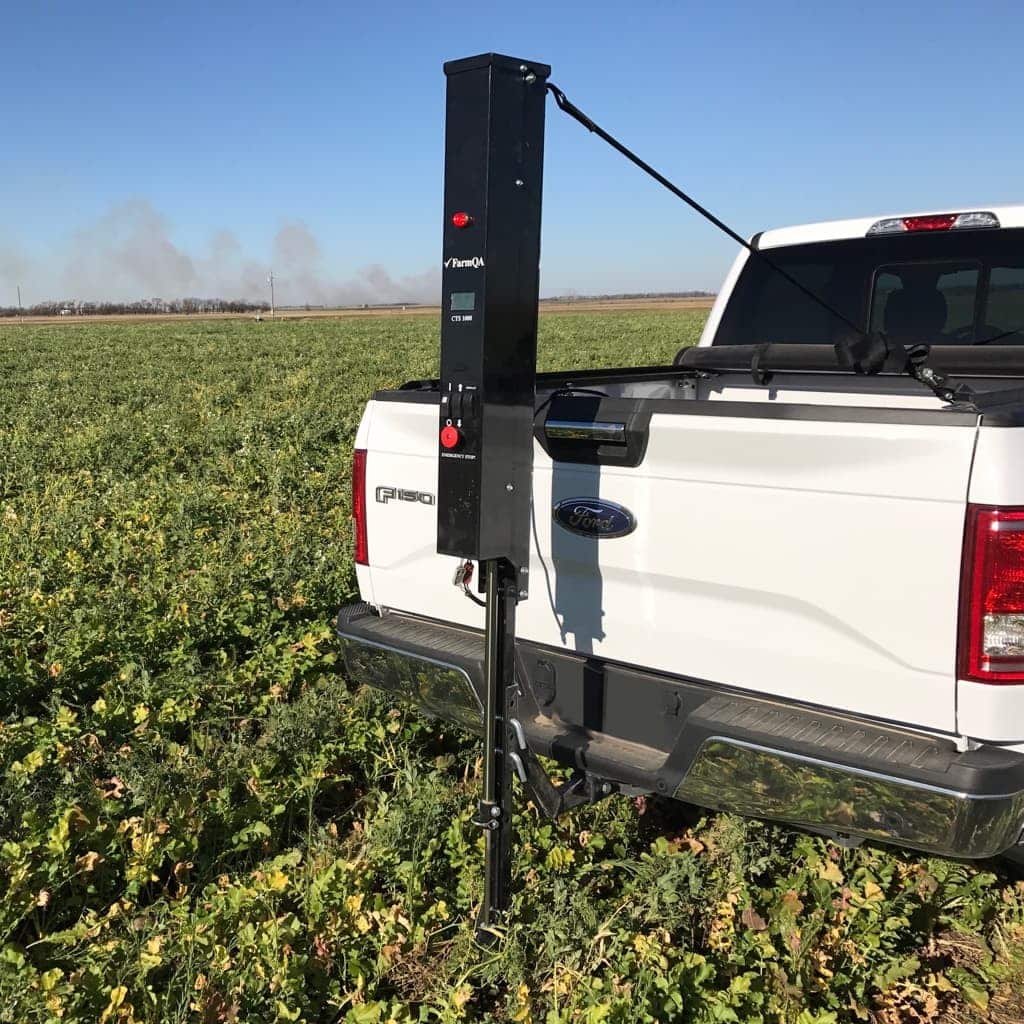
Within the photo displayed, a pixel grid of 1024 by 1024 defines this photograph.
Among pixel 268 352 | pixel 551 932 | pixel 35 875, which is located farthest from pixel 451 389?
pixel 268 352

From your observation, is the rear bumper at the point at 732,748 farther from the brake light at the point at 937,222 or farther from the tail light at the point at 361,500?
the brake light at the point at 937,222

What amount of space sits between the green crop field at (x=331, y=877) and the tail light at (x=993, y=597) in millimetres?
1040

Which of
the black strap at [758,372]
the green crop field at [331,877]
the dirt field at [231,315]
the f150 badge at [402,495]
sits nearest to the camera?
the green crop field at [331,877]

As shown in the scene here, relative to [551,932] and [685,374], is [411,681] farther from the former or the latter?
[685,374]

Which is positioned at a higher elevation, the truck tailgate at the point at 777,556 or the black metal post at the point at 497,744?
the truck tailgate at the point at 777,556

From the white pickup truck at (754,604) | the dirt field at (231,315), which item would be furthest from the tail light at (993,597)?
the dirt field at (231,315)

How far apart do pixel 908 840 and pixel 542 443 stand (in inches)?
59.8

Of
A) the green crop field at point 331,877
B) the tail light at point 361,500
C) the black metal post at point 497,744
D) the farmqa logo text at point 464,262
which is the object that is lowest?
the green crop field at point 331,877

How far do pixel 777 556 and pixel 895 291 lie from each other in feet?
8.89

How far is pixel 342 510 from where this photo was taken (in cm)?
805

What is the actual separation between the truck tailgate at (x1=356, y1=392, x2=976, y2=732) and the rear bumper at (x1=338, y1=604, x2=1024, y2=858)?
2.8 inches

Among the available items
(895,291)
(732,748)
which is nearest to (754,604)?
(732,748)

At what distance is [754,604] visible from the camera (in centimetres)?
282

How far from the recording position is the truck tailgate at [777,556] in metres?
2.49
